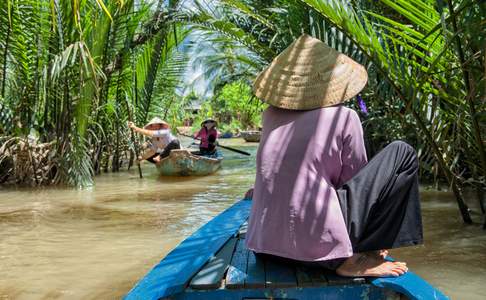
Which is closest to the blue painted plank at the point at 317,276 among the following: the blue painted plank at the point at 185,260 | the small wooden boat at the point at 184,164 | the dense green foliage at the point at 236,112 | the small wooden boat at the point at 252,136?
the blue painted plank at the point at 185,260

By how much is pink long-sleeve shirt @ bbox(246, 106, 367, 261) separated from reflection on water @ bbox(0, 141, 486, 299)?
1428 mm

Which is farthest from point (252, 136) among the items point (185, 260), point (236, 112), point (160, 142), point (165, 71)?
point (185, 260)

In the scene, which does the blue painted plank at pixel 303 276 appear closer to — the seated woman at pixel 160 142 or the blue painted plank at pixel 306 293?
the blue painted plank at pixel 306 293

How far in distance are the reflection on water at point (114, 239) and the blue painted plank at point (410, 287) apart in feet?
3.96

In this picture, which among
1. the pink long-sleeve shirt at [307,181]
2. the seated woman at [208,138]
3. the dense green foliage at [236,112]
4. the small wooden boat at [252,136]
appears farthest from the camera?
the dense green foliage at [236,112]

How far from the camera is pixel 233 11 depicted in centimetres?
744

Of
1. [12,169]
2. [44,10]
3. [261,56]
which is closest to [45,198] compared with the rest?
[12,169]

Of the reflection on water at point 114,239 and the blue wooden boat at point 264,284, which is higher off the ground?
the blue wooden boat at point 264,284

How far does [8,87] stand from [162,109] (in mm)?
4429

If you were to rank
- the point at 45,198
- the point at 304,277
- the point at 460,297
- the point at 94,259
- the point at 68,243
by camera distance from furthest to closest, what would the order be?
the point at 45,198
the point at 68,243
the point at 94,259
the point at 460,297
the point at 304,277

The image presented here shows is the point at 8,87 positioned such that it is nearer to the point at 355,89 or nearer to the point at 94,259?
the point at 94,259

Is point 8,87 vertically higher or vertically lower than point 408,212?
higher

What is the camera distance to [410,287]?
73.4 inches

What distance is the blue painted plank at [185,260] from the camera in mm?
1999
